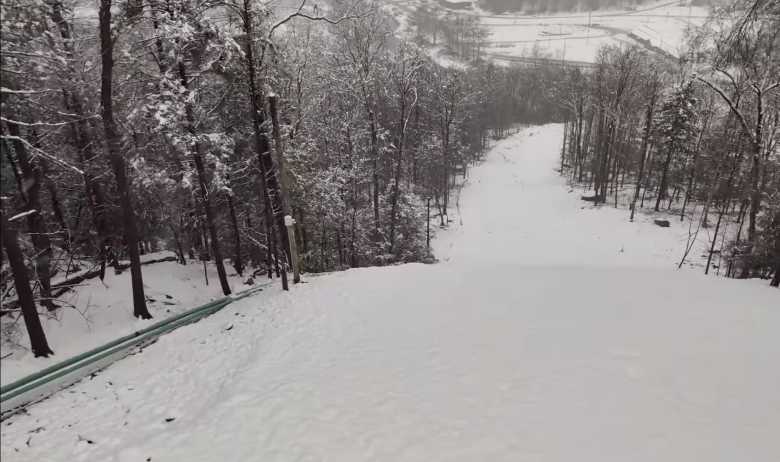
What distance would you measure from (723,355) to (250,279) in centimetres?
1697

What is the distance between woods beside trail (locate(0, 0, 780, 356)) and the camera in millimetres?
3500

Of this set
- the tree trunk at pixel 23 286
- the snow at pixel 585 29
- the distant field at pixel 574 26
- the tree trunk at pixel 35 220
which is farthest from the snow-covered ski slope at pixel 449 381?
the snow at pixel 585 29

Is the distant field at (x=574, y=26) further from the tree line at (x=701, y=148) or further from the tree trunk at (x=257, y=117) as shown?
the tree trunk at (x=257, y=117)

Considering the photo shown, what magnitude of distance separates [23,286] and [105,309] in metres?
6.84

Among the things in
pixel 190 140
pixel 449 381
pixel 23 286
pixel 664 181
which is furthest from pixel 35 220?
pixel 664 181

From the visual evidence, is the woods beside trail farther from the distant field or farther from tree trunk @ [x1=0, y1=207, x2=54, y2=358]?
the distant field

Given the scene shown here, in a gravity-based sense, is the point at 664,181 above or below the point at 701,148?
below

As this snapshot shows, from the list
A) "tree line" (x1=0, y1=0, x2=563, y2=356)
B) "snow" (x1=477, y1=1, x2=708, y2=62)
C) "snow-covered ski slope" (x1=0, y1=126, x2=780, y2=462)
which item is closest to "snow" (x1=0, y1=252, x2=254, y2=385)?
"tree line" (x1=0, y1=0, x2=563, y2=356)

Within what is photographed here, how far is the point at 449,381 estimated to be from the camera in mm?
Result: 7227

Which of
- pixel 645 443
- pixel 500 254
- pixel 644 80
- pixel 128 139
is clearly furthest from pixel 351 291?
pixel 644 80

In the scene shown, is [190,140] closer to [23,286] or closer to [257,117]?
[257,117]

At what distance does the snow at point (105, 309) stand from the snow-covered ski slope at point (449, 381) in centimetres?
67

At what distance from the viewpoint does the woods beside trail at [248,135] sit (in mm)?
3500

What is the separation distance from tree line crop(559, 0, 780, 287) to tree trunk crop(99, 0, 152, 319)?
15834 mm
